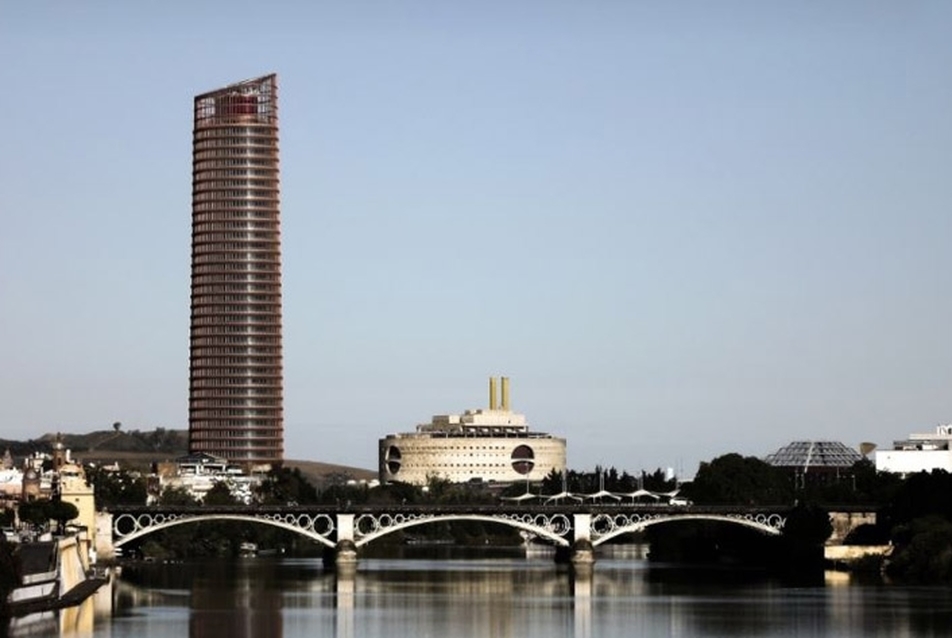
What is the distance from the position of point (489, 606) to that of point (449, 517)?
1666 inches

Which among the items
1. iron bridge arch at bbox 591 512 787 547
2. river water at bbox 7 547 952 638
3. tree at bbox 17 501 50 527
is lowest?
river water at bbox 7 547 952 638

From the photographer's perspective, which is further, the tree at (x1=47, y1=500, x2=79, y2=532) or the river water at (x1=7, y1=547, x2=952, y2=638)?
the tree at (x1=47, y1=500, x2=79, y2=532)

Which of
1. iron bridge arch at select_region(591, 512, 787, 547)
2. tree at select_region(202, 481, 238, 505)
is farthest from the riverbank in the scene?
tree at select_region(202, 481, 238, 505)

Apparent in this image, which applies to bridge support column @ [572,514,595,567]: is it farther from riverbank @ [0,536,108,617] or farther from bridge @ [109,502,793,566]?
riverbank @ [0,536,108,617]

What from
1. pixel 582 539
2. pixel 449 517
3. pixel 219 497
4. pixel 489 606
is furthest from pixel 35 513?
pixel 219 497

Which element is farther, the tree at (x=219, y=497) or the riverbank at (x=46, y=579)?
the tree at (x=219, y=497)

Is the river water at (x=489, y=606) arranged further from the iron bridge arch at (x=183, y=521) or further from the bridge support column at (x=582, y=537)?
the bridge support column at (x=582, y=537)

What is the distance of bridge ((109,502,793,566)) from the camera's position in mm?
147625

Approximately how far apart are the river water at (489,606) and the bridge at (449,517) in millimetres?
6576

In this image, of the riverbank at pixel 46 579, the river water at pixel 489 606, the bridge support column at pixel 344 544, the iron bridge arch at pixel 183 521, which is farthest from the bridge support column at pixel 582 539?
the riverbank at pixel 46 579

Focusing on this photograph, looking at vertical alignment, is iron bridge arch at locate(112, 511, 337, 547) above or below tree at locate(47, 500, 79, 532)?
below

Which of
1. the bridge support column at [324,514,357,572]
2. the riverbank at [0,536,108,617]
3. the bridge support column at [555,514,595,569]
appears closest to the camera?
the riverbank at [0,536,108,617]

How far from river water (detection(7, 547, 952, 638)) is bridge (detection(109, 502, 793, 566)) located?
6576mm

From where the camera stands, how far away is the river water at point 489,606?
9031 cm
